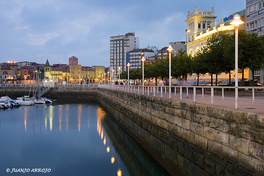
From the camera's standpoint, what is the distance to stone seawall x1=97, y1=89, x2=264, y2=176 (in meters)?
7.02

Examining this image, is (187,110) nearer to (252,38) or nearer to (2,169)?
(2,169)

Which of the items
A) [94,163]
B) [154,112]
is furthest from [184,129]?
[94,163]

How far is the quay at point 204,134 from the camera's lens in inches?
279

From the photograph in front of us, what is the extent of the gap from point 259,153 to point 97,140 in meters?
16.8

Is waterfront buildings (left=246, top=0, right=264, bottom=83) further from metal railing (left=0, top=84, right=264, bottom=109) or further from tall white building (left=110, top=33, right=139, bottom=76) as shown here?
tall white building (left=110, top=33, right=139, bottom=76)

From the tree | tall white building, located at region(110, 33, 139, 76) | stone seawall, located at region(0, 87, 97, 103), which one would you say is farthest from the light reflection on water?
tall white building, located at region(110, 33, 139, 76)

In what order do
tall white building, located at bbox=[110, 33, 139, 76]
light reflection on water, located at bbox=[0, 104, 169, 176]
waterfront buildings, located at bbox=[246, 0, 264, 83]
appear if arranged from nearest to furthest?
light reflection on water, located at bbox=[0, 104, 169, 176], waterfront buildings, located at bbox=[246, 0, 264, 83], tall white building, located at bbox=[110, 33, 139, 76]

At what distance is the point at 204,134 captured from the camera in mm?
9484

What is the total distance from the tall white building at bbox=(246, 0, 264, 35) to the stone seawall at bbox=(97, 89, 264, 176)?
4348cm

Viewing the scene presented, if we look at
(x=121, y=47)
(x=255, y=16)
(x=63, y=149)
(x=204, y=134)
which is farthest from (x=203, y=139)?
(x=121, y=47)

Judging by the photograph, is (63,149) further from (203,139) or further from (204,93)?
(203,139)

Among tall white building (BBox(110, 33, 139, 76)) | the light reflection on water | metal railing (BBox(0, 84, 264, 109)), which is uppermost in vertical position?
Result: tall white building (BBox(110, 33, 139, 76))

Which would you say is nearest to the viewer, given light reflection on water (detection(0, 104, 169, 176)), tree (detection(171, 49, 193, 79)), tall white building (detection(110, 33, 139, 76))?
light reflection on water (detection(0, 104, 169, 176))

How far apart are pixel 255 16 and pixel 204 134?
5070 cm
